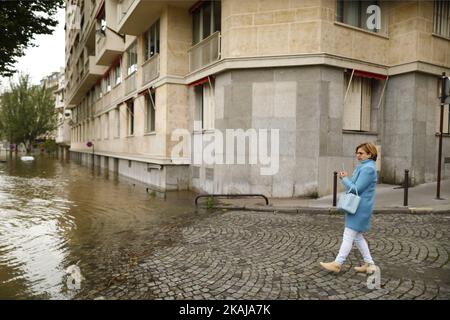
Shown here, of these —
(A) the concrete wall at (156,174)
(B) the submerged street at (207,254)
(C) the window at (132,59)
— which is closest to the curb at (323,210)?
(B) the submerged street at (207,254)

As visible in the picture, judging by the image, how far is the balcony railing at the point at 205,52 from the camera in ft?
38.2

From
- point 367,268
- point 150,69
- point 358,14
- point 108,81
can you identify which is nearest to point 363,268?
point 367,268

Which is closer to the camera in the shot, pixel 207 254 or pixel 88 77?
pixel 207 254

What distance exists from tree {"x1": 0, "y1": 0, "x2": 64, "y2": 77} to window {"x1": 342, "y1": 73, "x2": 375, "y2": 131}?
460 inches

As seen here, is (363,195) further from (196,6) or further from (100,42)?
(100,42)

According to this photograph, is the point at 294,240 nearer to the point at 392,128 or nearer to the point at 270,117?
the point at 270,117

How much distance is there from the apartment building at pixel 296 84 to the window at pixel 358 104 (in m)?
0.04

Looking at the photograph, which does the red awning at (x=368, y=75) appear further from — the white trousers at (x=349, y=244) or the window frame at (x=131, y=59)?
the window frame at (x=131, y=59)

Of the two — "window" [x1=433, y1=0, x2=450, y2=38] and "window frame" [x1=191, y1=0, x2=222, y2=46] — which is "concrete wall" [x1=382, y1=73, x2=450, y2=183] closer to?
"window" [x1=433, y1=0, x2=450, y2=38]

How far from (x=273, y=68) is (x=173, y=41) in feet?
16.9

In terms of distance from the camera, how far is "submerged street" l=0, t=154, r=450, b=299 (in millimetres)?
3949

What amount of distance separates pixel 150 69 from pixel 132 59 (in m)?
3.93

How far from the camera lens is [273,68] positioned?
10391mm

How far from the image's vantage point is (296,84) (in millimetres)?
10211
